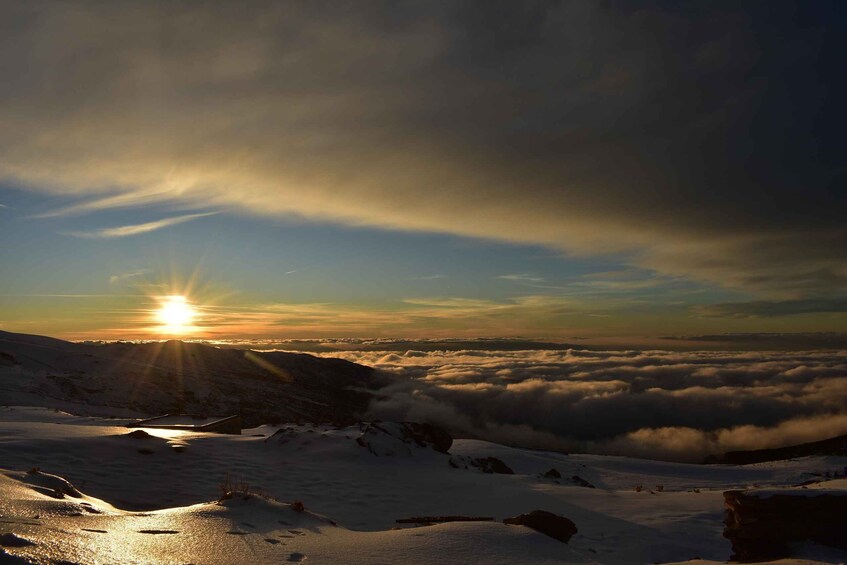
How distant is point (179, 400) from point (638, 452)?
110933 mm

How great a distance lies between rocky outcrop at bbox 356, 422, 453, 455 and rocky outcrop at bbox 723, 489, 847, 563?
1223cm

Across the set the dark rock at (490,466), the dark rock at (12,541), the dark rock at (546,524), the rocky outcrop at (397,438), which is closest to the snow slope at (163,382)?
the rocky outcrop at (397,438)

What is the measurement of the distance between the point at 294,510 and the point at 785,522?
750cm

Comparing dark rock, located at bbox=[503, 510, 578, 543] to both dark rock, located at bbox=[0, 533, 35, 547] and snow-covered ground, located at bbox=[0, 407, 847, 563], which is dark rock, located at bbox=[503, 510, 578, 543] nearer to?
snow-covered ground, located at bbox=[0, 407, 847, 563]

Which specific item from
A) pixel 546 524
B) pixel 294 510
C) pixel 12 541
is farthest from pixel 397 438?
pixel 12 541

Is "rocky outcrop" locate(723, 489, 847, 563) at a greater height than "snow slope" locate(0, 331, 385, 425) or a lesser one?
greater

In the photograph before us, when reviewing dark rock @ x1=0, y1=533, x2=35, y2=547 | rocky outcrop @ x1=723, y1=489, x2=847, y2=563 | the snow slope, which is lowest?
the snow slope

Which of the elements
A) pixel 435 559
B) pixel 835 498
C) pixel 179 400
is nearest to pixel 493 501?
pixel 835 498

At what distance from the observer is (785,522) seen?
7965 mm

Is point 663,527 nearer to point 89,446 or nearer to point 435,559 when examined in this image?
point 435,559

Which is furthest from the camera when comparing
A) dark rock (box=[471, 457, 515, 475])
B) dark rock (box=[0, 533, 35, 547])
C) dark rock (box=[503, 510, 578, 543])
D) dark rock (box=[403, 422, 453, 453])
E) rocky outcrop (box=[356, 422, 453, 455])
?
dark rock (box=[471, 457, 515, 475])

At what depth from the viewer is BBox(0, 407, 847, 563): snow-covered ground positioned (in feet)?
17.0

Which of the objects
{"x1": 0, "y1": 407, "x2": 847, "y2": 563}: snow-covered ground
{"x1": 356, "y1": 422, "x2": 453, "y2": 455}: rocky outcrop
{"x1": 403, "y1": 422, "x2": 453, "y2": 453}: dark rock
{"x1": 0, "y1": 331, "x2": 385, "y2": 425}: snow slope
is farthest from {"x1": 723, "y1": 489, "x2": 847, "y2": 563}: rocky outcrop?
{"x1": 0, "y1": 331, "x2": 385, "y2": 425}: snow slope

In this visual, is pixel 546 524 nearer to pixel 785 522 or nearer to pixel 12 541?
pixel 785 522
